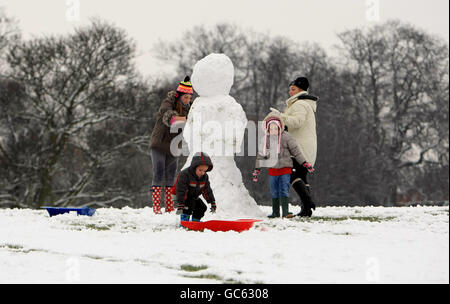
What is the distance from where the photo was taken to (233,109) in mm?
8836

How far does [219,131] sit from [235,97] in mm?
20757

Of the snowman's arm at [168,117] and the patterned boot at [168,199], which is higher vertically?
the snowman's arm at [168,117]

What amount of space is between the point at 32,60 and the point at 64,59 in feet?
3.83

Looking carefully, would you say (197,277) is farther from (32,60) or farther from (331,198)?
(331,198)

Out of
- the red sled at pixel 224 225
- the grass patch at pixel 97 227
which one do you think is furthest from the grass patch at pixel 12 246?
the red sled at pixel 224 225

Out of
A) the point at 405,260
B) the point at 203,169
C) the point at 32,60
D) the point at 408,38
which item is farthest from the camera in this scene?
the point at 408,38

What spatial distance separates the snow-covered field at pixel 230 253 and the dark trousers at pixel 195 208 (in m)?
0.31

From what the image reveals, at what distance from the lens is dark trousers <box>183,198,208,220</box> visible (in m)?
7.47

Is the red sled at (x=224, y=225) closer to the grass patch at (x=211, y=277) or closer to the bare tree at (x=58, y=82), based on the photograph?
the grass patch at (x=211, y=277)

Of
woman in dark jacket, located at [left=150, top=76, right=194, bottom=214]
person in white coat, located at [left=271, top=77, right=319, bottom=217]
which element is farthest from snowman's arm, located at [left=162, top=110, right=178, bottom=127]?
person in white coat, located at [left=271, top=77, right=319, bottom=217]

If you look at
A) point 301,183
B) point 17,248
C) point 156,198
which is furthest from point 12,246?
point 301,183

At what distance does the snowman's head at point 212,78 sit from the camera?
893 centimetres

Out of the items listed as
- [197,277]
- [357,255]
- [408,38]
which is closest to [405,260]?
[357,255]

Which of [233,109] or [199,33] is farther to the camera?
[199,33]
